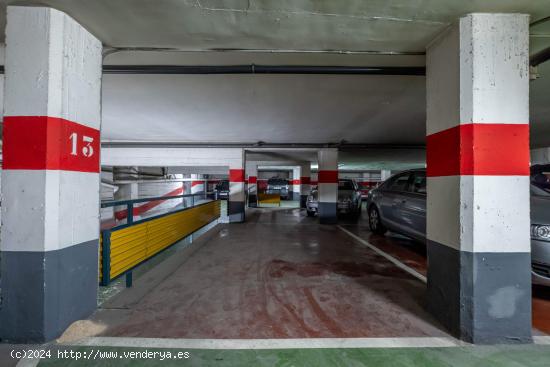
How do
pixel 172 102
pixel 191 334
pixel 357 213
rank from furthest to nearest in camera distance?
pixel 357 213 → pixel 172 102 → pixel 191 334

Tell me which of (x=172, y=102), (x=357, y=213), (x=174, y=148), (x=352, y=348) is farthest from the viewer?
(x=357, y=213)

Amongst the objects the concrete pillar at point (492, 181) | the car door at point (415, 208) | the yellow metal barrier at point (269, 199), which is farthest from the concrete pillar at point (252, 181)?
the concrete pillar at point (492, 181)

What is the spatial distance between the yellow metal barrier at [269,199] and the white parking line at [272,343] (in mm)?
14737

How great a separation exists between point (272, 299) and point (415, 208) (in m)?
3.21

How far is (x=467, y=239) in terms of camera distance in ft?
6.76

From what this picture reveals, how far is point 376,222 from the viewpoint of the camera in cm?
633

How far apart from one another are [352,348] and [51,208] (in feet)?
9.02

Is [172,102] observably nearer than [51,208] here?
No

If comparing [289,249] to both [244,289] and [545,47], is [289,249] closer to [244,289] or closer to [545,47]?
[244,289]

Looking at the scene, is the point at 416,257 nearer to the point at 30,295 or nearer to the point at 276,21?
the point at 276,21

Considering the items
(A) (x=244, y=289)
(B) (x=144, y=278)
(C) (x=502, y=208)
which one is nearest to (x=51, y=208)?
(B) (x=144, y=278)

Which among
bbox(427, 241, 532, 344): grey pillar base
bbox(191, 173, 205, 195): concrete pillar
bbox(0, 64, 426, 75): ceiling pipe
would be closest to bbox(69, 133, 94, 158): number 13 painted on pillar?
bbox(0, 64, 426, 75): ceiling pipe

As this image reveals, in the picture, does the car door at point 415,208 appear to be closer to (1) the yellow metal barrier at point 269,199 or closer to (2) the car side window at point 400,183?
(2) the car side window at point 400,183

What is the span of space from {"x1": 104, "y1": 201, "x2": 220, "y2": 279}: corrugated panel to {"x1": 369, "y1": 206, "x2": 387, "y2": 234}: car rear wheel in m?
4.67
